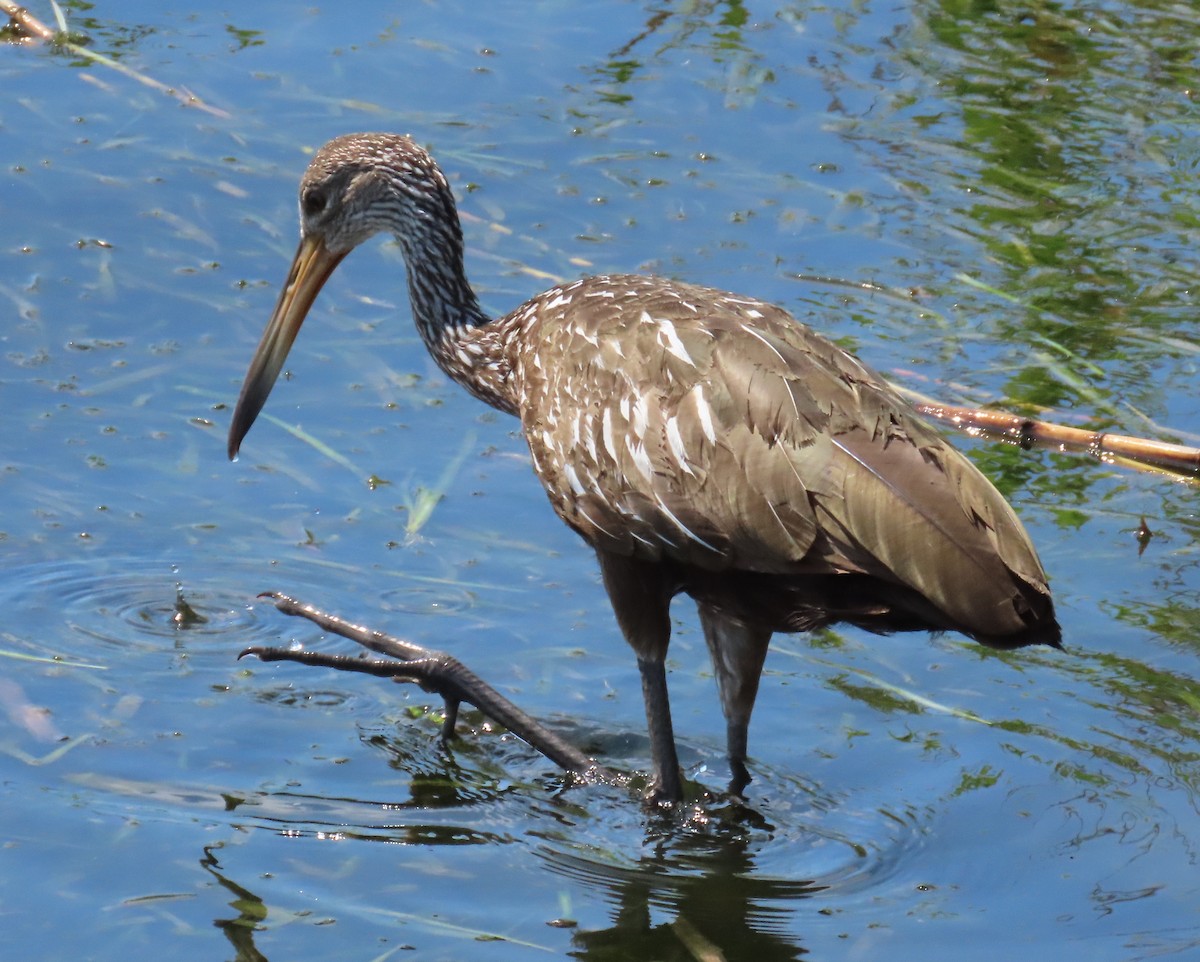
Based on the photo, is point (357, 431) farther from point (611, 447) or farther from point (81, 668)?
point (611, 447)

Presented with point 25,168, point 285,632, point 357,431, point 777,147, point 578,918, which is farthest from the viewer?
point 777,147

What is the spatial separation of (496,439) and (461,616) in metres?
1.04

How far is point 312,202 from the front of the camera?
6.35 meters

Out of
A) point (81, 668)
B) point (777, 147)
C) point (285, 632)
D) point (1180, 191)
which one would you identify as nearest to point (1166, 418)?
point (1180, 191)

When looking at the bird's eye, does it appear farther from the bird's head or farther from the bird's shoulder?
the bird's shoulder

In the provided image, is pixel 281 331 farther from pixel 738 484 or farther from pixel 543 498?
pixel 738 484

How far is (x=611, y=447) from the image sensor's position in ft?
16.8

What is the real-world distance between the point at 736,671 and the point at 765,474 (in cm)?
88

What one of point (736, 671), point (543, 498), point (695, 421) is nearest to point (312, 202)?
point (543, 498)

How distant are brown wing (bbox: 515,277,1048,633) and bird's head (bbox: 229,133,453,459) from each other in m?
Result: 0.87

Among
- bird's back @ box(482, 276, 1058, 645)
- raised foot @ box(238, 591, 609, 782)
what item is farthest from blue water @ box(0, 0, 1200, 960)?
bird's back @ box(482, 276, 1058, 645)

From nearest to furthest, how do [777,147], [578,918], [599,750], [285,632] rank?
[578,918] → [599,750] → [285,632] → [777,147]

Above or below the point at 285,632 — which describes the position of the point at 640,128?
above

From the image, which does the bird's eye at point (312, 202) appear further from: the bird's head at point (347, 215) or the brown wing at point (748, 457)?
the brown wing at point (748, 457)
